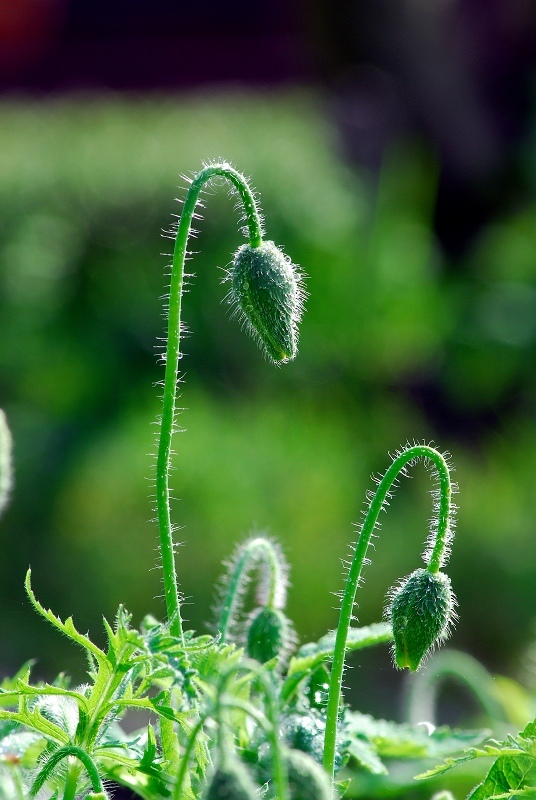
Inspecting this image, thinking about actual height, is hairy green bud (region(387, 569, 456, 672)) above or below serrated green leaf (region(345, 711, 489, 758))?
above

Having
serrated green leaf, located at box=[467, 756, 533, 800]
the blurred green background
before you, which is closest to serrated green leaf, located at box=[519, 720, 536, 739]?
serrated green leaf, located at box=[467, 756, 533, 800]

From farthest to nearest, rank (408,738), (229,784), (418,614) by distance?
(408,738) < (418,614) < (229,784)

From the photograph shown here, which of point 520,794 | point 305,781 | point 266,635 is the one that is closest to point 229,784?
point 305,781

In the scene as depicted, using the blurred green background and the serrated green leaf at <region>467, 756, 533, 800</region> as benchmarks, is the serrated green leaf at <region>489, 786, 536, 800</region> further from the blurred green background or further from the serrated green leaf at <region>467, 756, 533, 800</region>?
the blurred green background

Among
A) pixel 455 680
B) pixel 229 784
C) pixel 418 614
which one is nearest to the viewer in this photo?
pixel 229 784

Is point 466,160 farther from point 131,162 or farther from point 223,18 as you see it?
point 223,18

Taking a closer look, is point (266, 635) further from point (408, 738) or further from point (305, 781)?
point (305, 781)

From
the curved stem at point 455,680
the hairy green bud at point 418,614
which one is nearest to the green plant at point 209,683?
the hairy green bud at point 418,614
